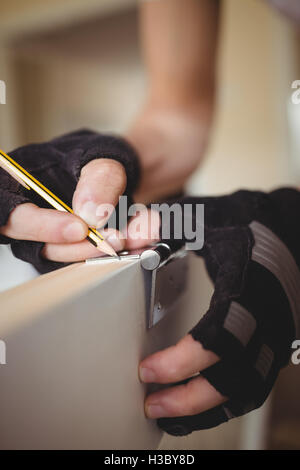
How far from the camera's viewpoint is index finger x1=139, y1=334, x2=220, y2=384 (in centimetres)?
14

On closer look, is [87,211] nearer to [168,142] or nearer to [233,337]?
[233,337]

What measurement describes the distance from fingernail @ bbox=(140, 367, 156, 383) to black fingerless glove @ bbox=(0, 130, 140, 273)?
6 cm

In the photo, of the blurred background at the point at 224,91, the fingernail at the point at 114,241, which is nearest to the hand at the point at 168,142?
the blurred background at the point at 224,91

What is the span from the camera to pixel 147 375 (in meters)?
0.15

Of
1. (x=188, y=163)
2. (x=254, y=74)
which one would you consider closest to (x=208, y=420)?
(x=188, y=163)

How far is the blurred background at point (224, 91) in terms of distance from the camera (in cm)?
33

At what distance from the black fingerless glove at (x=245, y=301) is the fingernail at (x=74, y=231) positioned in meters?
0.04

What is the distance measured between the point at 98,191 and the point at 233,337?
78mm

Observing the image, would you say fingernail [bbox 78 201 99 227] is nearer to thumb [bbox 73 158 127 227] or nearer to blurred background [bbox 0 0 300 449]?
thumb [bbox 73 158 127 227]

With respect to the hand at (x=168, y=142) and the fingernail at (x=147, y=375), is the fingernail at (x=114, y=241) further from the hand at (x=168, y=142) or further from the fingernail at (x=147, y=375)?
the hand at (x=168, y=142)
